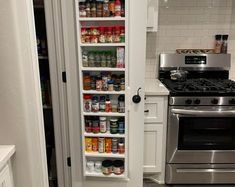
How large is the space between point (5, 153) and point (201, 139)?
67.9 inches

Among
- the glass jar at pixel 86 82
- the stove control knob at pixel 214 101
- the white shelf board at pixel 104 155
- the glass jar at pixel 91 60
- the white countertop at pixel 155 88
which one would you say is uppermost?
the glass jar at pixel 91 60

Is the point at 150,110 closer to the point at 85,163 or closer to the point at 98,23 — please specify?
the point at 85,163

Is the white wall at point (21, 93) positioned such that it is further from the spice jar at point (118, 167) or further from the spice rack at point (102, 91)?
the spice jar at point (118, 167)

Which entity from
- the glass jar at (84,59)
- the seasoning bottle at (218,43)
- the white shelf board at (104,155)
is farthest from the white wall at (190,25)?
the white shelf board at (104,155)

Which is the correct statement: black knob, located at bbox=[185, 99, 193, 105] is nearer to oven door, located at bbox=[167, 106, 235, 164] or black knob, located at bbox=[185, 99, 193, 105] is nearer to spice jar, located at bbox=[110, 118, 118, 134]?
oven door, located at bbox=[167, 106, 235, 164]

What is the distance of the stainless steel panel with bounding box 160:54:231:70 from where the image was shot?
252cm

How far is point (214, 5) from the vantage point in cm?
248

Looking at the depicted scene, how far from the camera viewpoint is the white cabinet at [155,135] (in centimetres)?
203

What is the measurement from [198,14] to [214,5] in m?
0.19

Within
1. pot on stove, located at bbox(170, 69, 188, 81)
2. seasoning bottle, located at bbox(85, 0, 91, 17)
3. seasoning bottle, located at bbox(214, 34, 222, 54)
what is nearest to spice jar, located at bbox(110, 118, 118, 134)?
seasoning bottle, located at bbox(85, 0, 91, 17)

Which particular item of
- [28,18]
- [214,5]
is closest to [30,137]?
[28,18]

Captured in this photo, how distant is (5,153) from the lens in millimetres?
946

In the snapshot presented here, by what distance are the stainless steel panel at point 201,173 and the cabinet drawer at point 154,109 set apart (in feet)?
1.61

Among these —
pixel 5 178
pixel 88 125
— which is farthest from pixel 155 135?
pixel 5 178
